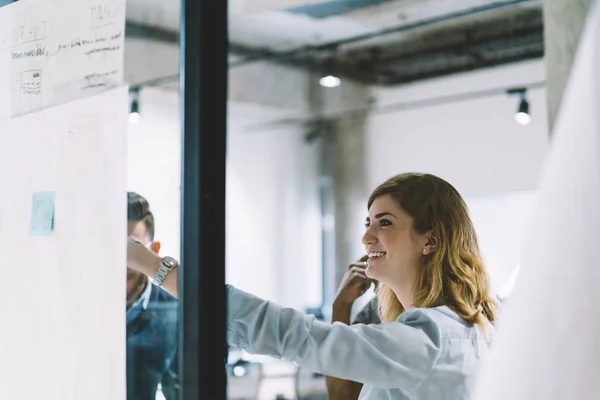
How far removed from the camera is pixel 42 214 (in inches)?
62.2

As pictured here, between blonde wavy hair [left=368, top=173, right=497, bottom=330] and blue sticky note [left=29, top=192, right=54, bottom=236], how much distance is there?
634mm

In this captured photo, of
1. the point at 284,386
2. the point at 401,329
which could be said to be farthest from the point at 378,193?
the point at 284,386

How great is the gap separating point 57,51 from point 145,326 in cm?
54

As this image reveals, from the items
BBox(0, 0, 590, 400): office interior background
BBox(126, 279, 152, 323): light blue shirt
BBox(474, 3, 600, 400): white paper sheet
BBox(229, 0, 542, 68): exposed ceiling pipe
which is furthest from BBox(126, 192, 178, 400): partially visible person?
BBox(229, 0, 542, 68): exposed ceiling pipe

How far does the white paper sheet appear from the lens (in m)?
0.85

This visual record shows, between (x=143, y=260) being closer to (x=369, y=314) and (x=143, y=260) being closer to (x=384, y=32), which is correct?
(x=369, y=314)

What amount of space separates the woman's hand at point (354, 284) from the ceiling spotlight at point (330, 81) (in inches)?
279

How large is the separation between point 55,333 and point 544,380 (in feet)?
3.10

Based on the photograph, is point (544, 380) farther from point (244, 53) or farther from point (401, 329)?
point (244, 53)

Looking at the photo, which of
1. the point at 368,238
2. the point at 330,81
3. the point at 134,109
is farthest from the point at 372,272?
the point at 330,81

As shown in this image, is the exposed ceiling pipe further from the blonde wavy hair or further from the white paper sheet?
the white paper sheet

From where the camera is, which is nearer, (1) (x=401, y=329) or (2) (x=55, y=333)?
(1) (x=401, y=329)

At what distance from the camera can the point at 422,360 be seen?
127 centimetres

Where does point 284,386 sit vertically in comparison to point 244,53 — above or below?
below
